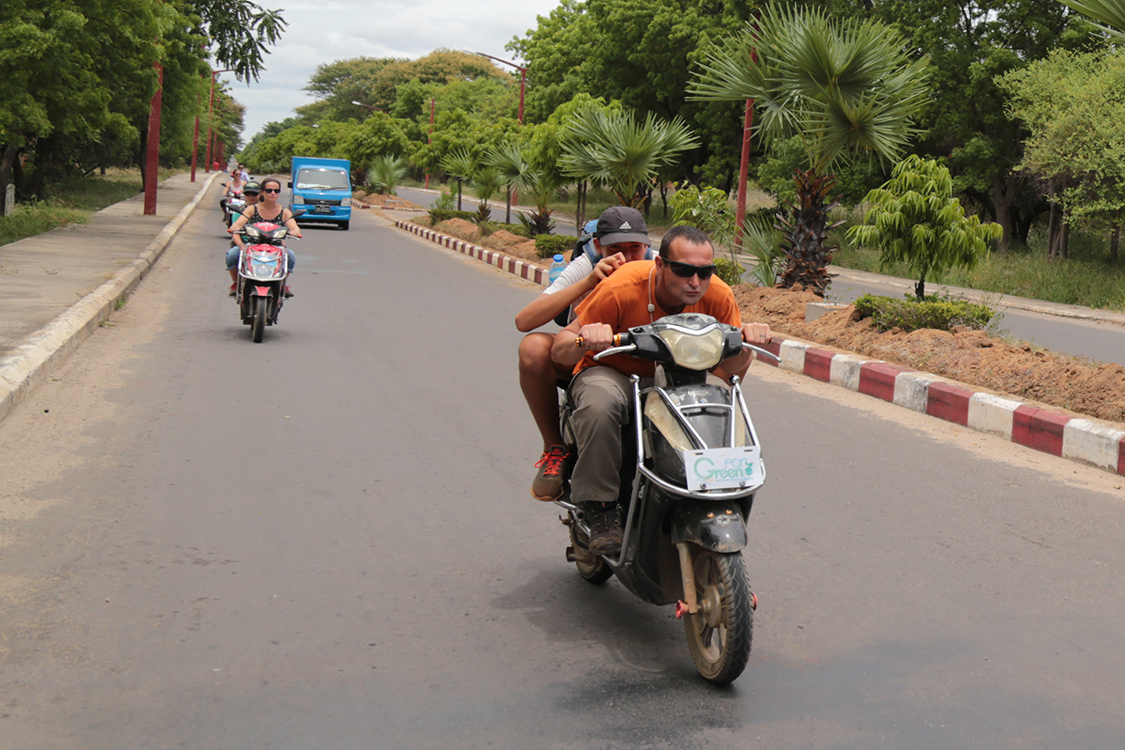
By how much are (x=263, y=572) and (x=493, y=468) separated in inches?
75.1

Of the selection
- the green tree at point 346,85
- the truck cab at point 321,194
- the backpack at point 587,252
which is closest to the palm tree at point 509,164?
the truck cab at point 321,194

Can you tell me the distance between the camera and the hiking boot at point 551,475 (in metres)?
4.18

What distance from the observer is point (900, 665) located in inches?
143

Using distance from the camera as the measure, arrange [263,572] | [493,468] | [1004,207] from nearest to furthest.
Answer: [263,572] < [493,468] < [1004,207]

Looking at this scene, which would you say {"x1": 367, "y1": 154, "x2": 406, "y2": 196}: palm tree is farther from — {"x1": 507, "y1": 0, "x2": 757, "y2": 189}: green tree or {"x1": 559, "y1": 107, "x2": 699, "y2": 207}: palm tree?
{"x1": 559, "y1": 107, "x2": 699, "y2": 207}: palm tree

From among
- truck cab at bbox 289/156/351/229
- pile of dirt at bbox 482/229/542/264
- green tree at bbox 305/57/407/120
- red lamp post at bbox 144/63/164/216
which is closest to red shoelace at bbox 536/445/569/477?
pile of dirt at bbox 482/229/542/264

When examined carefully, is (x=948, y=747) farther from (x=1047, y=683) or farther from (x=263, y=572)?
(x=263, y=572)

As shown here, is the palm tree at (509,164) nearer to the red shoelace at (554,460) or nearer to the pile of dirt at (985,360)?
the pile of dirt at (985,360)

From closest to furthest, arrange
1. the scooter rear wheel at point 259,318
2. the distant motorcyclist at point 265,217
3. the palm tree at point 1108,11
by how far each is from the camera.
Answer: the palm tree at point 1108,11, the scooter rear wheel at point 259,318, the distant motorcyclist at point 265,217

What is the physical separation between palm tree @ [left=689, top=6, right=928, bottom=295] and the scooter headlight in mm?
9041

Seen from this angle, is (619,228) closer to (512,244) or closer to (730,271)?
(730,271)

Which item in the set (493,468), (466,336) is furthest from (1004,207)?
(493,468)

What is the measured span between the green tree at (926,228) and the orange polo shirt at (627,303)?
276 inches

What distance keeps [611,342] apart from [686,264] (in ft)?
1.20
